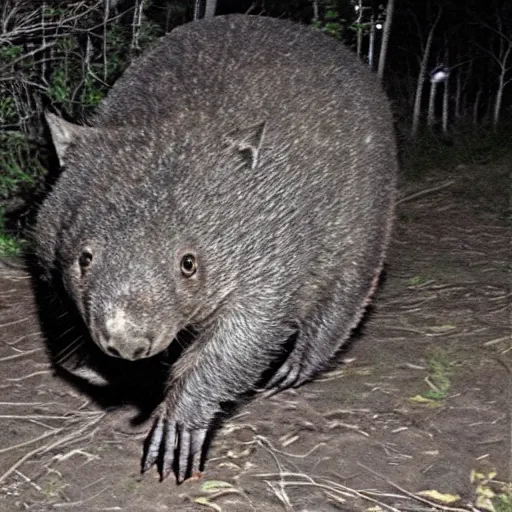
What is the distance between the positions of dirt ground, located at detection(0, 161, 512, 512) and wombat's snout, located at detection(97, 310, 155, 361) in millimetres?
565

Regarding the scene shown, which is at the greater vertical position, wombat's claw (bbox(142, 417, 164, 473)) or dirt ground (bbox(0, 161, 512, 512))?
wombat's claw (bbox(142, 417, 164, 473))

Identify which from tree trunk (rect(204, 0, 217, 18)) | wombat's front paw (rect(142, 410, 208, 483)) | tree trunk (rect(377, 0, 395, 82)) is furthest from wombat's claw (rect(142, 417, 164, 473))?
tree trunk (rect(377, 0, 395, 82))

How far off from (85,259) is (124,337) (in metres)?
0.34

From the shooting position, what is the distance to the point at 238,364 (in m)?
3.37

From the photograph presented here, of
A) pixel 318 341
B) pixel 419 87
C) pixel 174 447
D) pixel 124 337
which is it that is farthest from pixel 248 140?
pixel 419 87

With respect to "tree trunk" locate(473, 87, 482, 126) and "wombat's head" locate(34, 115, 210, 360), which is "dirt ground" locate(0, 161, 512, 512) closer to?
"wombat's head" locate(34, 115, 210, 360)

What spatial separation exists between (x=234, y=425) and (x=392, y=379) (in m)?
0.76

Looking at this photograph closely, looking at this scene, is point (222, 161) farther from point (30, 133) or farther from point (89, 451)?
point (30, 133)

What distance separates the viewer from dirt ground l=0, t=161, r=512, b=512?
318 centimetres

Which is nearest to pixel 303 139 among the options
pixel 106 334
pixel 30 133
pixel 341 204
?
pixel 341 204

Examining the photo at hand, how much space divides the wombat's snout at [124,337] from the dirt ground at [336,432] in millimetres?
565

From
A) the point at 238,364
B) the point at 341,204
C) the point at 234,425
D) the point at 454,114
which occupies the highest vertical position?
the point at 341,204

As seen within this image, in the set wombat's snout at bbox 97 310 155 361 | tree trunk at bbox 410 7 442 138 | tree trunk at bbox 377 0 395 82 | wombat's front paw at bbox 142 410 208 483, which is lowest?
tree trunk at bbox 410 7 442 138

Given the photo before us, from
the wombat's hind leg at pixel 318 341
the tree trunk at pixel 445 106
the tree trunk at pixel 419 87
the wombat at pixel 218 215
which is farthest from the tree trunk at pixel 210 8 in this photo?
the tree trunk at pixel 445 106
